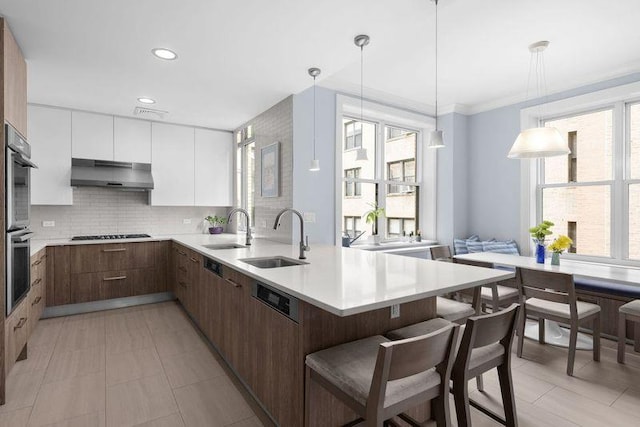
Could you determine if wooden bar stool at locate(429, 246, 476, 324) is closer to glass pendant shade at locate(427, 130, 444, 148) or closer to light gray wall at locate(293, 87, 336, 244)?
glass pendant shade at locate(427, 130, 444, 148)

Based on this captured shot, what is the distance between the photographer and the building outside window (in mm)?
3525

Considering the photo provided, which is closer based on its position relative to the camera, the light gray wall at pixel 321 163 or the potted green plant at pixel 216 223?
the light gray wall at pixel 321 163

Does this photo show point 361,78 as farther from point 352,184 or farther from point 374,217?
point 374,217

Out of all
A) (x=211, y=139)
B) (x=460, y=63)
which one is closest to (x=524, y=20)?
(x=460, y=63)

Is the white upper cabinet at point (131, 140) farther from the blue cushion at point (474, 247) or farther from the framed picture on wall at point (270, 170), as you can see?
the blue cushion at point (474, 247)

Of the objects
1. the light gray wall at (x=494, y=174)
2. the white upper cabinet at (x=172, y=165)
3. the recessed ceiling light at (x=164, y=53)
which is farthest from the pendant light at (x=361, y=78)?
the white upper cabinet at (x=172, y=165)

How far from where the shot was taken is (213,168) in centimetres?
491

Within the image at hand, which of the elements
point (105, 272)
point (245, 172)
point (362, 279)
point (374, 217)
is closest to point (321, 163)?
point (374, 217)

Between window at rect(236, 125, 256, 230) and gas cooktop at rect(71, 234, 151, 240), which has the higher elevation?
window at rect(236, 125, 256, 230)

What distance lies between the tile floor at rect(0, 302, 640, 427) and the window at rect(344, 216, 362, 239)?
2.08 metres

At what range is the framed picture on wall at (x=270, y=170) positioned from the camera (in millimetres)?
3756

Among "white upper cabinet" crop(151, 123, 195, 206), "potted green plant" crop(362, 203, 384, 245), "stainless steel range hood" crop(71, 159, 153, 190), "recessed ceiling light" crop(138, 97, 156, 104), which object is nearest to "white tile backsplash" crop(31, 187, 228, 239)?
"white upper cabinet" crop(151, 123, 195, 206)

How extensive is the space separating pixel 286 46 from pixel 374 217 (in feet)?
8.04

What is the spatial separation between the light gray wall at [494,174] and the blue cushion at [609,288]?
3.14ft
